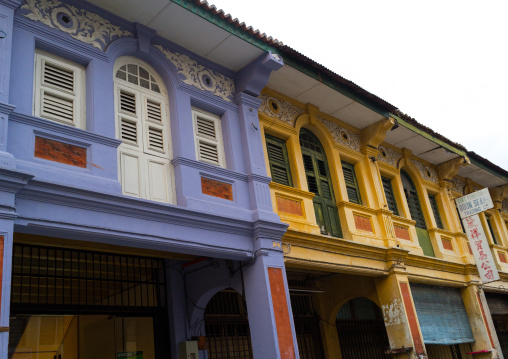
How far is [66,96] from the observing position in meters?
6.67

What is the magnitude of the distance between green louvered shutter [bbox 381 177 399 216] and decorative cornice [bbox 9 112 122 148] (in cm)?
759

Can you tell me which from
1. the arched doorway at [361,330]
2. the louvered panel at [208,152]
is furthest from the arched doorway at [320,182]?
the arched doorway at [361,330]

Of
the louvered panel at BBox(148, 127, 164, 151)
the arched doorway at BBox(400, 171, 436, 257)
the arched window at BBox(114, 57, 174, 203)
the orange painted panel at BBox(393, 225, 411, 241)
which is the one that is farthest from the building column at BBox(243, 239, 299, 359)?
the arched doorway at BBox(400, 171, 436, 257)

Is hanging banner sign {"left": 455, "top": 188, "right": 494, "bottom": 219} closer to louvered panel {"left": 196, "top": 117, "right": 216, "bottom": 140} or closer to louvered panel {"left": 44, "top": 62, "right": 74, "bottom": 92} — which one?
louvered panel {"left": 196, "top": 117, "right": 216, "bottom": 140}

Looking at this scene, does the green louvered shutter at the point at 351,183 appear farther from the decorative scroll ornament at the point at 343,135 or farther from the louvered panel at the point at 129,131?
the louvered panel at the point at 129,131

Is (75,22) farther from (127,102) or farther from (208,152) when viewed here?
(208,152)

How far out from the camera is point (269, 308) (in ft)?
24.5

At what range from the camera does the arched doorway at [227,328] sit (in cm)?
938

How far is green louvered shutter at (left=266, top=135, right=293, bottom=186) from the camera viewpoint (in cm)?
963

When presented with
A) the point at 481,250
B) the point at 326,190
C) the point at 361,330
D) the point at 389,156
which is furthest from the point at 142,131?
the point at 481,250

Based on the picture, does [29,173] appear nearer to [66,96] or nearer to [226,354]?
[66,96]

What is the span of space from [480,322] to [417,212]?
3077 mm

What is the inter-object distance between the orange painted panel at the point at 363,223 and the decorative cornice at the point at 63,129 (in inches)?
224

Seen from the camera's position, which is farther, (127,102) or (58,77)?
(127,102)
